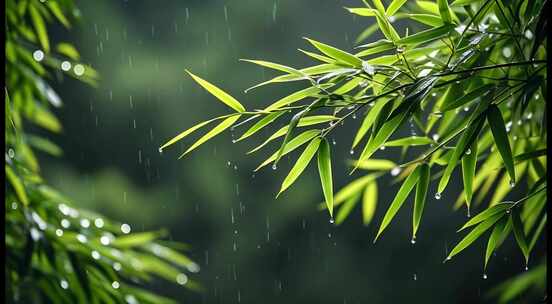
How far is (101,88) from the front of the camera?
413 cm

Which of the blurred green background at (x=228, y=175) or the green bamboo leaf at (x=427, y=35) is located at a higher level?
the blurred green background at (x=228, y=175)

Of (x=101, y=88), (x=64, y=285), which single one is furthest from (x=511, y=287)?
(x=101, y=88)

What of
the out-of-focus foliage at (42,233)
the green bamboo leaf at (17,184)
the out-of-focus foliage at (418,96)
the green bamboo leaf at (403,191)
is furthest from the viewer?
the out-of-focus foliage at (42,233)

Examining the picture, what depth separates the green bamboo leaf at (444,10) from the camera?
1.17m

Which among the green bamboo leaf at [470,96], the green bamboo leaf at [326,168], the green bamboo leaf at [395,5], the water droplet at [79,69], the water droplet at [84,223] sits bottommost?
the green bamboo leaf at [326,168]

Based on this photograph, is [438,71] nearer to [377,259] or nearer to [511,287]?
[511,287]

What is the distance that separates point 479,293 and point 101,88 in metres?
2.47

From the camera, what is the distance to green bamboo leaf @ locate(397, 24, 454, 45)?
1160 mm

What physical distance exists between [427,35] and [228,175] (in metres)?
2.96

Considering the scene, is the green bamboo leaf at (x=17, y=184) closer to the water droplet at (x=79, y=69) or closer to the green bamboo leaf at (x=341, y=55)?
the water droplet at (x=79, y=69)

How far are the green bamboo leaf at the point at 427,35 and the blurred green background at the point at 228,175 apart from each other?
2779 millimetres

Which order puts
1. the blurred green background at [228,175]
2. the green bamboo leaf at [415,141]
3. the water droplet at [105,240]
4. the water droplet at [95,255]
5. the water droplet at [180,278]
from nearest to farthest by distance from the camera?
the green bamboo leaf at [415,141], the water droplet at [95,255], the water droplet at [105,240], the water droplet at [180,278], the blurred green background at [228,175]

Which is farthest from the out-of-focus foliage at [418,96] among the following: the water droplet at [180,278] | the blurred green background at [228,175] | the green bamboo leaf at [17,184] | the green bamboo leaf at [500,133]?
the blurred green background at [228,175]

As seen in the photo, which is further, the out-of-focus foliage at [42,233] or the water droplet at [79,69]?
the water droplet at [79,69]
